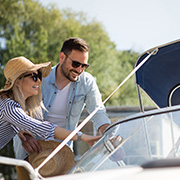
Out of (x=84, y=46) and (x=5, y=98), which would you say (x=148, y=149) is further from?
(x=84, y=46)

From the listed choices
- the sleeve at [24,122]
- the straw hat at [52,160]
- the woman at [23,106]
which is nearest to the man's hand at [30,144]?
the straw hat at [52,160]

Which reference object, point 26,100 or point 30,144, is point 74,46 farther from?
point 30,144

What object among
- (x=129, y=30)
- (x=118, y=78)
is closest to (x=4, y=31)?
(x=118, y=78)

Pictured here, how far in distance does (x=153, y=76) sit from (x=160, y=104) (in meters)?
0.33

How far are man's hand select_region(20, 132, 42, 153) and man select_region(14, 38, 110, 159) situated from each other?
321 mm

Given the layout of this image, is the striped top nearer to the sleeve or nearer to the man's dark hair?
the sleeve

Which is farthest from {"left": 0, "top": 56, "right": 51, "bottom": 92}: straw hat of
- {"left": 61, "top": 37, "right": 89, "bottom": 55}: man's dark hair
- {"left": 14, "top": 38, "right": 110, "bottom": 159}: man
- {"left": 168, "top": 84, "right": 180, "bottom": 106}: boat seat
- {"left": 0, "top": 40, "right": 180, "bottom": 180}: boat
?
{"left": 168, "top": 84, "right": 180, "bottom": 106}: boat seat

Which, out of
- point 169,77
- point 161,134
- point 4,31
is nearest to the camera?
point 161,134

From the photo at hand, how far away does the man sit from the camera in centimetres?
338

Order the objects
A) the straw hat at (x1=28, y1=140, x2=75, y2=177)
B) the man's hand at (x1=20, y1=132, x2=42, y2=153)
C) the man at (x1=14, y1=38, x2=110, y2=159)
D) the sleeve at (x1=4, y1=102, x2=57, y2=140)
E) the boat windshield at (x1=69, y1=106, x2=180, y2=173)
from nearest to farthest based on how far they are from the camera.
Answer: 1. the boat windshield at (x1=69, y1=106, x2=180, y2=173)
2. the sleeve at (x1=4, y1=102, x2=57, y2=140)
3. the straw hat at (x1=28, y1=140, x2=75, y2=177)
4. the man's hand at (x1=20, y1=132, x2=42, y2=153)
5. the man at (x1=14, y1=38, x2=110, y2=159)

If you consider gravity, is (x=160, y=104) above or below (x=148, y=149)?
below

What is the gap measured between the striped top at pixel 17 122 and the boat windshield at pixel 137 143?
0.45 metres

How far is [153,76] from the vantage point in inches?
171

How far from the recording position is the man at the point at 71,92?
3381 mm
